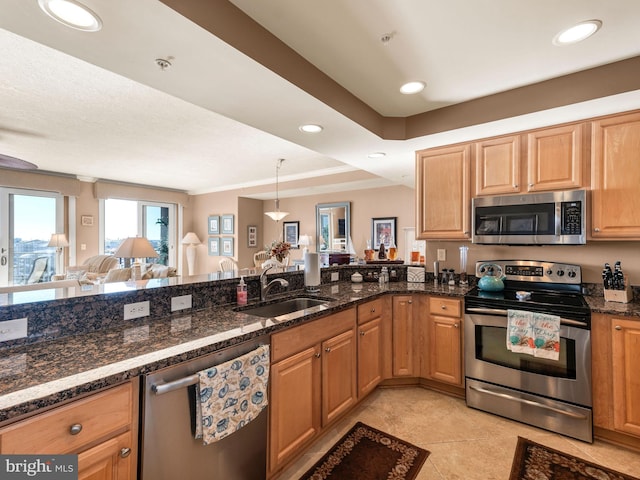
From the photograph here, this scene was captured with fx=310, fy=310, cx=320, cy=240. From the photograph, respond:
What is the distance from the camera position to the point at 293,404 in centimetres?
179

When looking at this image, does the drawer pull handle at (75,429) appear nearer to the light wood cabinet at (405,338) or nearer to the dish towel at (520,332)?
the light wood cabinet at (405,338)

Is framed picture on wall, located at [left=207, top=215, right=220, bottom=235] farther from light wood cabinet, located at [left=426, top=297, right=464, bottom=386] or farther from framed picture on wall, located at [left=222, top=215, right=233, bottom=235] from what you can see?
light wood cabinet, located at [left=426, top=297, right=464, bottom=386]

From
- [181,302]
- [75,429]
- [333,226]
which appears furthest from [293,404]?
[333,226]

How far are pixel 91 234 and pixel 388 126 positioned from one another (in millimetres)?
6709

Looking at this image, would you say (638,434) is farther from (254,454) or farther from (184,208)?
(184,208)

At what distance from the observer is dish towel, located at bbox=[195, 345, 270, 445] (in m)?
1.27

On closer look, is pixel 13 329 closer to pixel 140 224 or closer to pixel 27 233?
pixel 27 233

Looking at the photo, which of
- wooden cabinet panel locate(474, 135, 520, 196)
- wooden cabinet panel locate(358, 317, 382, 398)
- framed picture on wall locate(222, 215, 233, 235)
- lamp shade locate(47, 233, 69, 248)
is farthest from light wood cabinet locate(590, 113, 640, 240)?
lamp shade locate(47, 233, 69, 248)

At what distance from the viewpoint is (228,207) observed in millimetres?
7707

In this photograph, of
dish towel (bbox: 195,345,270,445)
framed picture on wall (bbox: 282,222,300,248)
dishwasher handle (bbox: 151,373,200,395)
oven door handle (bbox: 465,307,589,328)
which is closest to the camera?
dishwasher handle (bbox: 151,373,200,395)

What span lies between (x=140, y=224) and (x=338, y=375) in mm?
7136

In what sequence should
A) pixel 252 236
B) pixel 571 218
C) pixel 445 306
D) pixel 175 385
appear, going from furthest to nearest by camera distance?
1. pixel 252 236
2. pixel 445 306
3. pixel 571 218
4. pixel 175 385

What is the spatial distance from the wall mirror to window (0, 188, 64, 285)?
17.0 ft

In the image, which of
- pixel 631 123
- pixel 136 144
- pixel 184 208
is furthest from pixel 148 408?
pixel 184 208
